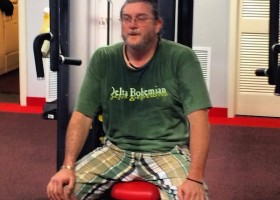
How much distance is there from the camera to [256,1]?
4.99 metres

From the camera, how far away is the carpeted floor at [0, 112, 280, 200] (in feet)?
11.6

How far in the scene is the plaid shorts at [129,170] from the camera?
2279mm

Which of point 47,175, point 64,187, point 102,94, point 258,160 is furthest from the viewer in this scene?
point 258,160

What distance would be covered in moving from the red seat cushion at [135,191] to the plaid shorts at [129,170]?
0.09 feet

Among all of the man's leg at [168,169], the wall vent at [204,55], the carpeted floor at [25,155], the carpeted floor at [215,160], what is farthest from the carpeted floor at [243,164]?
the man's leg at [168,169]

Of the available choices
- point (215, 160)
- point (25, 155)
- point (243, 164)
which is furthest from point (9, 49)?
point (243, 164)

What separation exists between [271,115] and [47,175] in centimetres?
225

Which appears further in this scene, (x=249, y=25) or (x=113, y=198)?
(x=249, y=25)

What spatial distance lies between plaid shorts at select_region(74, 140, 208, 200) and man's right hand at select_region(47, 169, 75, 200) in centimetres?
4

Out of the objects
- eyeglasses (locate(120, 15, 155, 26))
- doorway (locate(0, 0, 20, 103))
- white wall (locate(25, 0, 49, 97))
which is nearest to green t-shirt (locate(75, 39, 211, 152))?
eyeglasses (locate(120, 15, 155, 26))

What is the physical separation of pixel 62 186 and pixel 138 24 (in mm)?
682

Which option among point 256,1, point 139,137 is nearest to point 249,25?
point 256,1

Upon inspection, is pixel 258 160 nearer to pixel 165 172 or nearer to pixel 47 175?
pixel 47 175

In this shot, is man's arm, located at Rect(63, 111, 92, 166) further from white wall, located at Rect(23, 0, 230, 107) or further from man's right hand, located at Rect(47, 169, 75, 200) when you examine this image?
white wall, located at Rect(23, 0, 230, 107)
